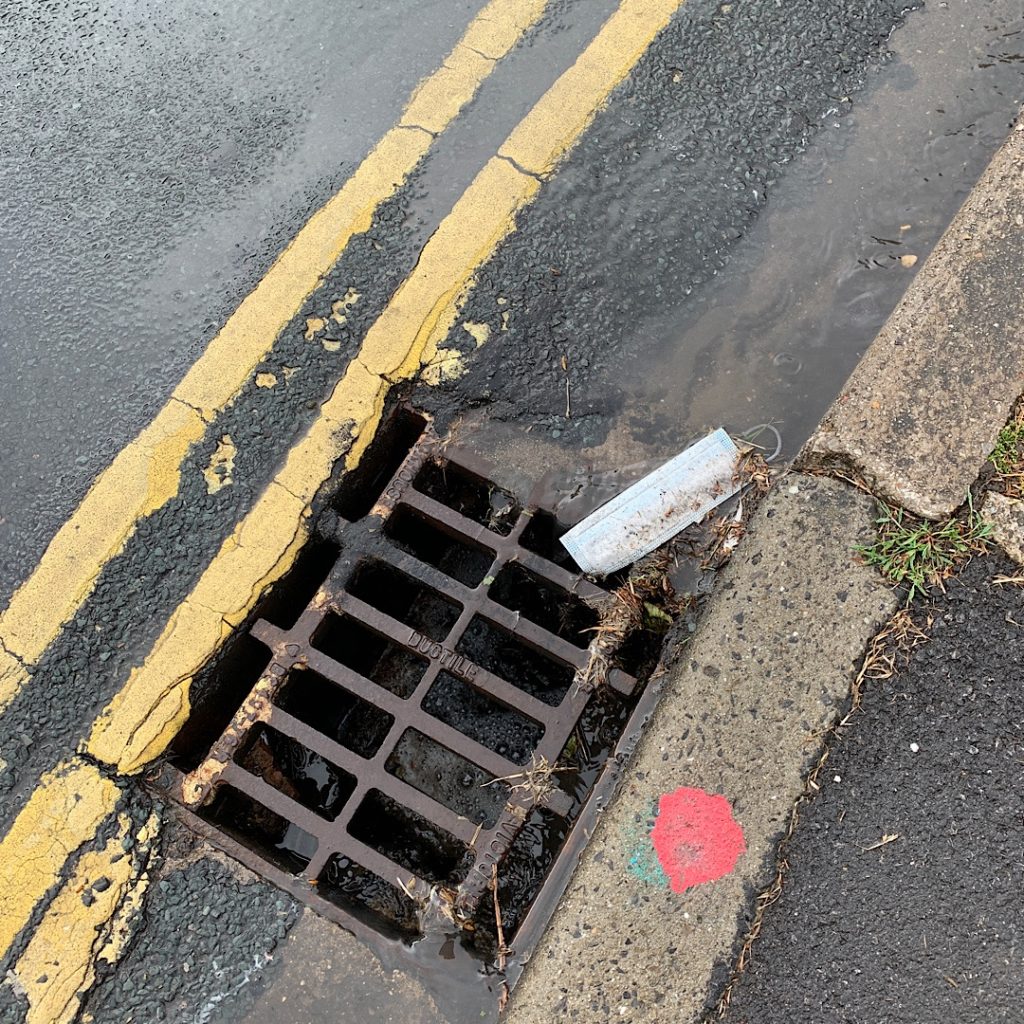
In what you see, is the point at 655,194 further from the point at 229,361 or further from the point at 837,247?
the point at 229,361

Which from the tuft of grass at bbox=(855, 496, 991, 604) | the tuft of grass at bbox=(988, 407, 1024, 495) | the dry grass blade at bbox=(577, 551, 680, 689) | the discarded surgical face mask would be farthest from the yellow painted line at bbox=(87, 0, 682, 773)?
the tuft of grass at bbox=(988, 407, 1024, 495)

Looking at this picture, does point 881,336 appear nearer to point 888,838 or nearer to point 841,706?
point 841,706

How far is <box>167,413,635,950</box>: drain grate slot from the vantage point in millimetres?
1978

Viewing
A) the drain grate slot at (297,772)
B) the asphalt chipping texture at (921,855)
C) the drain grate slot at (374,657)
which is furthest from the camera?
the drain grate slot at (374,657)

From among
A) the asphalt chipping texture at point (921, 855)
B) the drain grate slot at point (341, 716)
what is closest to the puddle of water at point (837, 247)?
the asphalt chipping texture at point (921, 855)

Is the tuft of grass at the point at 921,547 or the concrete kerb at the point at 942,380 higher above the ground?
the concrete kerb at the point at 942,380

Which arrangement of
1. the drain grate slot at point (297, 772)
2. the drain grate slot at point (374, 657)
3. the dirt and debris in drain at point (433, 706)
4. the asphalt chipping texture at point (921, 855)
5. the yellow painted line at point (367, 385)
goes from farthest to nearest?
1. the drain grate slot at point (374, 657)
2. the drain grate slot at point (297, 772)
3. the yellow painted line at point (367, 385)
4. the dirt and debris in drain at point (433, 706)
5. the asphalt chipping texture at point (921, 855)

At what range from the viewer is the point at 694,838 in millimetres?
1808

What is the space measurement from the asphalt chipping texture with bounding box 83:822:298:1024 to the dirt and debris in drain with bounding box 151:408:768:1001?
0.08 metres

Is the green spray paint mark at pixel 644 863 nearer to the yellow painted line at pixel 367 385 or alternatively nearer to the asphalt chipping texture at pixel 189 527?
the yellow painted line at pixel 367 385

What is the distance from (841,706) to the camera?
186cm

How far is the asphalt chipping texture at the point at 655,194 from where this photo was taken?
2.29 m

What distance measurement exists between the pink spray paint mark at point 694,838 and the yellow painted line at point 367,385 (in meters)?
1.12

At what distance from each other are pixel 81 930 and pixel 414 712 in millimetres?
883
